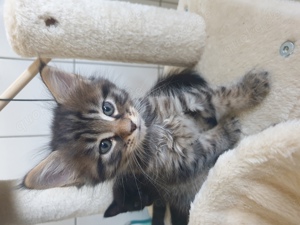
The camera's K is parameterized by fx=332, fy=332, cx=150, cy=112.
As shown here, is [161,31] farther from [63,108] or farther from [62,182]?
[62,182]

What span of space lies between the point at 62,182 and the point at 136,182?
0.92 feet

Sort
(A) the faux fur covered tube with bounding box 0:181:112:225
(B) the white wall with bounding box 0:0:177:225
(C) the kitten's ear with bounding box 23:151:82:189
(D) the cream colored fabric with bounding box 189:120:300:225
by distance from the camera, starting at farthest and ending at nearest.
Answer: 1. (B) the white wall with bounding box 0:0:177:225
2. (A) the faux fur covered tube with bounding box 0:181:112:225
3. (C) the kitten's ear with bounding box 23:151:82:189
4. (D) the cream colored fabric with bounding box 189:120:300:225

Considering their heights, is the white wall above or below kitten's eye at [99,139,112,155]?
above

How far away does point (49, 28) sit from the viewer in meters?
1.01

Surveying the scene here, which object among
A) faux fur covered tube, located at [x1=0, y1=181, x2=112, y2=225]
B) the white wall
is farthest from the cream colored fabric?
the white wall

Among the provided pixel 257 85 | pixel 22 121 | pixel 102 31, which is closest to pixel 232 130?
pixel 257 85

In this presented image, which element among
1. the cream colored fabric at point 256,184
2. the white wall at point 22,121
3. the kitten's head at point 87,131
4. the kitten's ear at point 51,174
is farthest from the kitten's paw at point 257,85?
the white wall at point 22,121

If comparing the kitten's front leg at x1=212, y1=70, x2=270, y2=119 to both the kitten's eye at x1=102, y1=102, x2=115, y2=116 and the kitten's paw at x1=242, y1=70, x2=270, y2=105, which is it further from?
the kitten's eye at x1=102, y1=102, x2=115, y2=116

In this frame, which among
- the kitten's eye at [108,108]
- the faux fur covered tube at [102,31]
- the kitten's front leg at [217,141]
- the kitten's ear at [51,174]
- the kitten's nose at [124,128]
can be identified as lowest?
the kitten's ear at [51,174]

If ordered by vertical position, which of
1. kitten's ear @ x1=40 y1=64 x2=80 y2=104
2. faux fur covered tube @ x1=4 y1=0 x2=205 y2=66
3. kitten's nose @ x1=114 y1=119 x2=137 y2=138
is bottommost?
kitten's nose @ x1=114 y1=119 x2=137 y2=138

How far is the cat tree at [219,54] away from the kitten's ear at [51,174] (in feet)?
1.12

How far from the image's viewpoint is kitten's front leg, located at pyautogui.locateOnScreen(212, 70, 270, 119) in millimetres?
1020

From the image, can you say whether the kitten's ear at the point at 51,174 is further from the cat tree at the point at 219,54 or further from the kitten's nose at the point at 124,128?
Result: the cat tree at the point at 219,54

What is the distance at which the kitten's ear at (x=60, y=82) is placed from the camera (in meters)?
1.04
